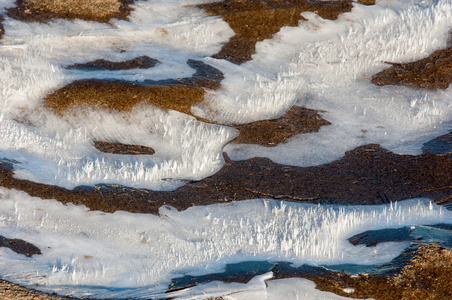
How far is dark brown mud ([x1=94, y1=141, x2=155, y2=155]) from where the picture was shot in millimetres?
4949

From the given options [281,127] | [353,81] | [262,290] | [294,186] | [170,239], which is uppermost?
[353,81]

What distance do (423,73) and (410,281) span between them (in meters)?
3.32

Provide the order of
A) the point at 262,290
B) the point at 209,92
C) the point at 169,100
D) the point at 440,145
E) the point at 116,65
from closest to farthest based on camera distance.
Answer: the point at 262,290, the point at 440,145, the point at 169,100, the point at 209,92, the point at 116,65

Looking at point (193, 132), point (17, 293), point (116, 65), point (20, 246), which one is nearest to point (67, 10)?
point (116, 65)

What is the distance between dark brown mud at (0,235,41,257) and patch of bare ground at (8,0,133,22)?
3543mm

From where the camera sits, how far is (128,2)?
6039mm

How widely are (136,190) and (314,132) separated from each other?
2.68 meters

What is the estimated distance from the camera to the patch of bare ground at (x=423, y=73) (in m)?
5.40

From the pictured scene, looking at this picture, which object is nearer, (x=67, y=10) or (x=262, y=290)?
(x=262, y=290)

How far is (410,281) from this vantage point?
3773mm

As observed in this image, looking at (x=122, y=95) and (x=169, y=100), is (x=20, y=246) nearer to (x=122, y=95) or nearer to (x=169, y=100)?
(x=122, y=95)

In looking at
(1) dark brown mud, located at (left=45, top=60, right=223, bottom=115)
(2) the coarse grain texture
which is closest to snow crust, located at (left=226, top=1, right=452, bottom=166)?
(1) dark brown mud, located at (left=45, top=60, right=223, bottom=115)

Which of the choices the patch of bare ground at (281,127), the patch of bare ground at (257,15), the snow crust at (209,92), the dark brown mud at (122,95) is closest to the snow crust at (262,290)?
the snow crust at (209,92)

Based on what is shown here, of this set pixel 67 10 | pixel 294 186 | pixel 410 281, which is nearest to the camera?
pixel 410 281
